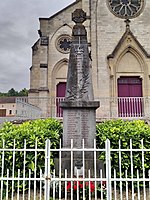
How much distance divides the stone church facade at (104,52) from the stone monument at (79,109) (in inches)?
471

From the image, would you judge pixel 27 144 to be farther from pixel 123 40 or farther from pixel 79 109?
pixel 123 40

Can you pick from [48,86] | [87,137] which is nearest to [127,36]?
[48,86]

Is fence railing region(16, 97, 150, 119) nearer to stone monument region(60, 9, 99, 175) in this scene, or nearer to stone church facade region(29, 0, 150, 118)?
stone church facade region(29, 0, 150, 118)

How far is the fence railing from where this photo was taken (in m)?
17.9

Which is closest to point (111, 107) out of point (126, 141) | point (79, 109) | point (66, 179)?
point (126, 141)

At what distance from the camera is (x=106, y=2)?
842 inches

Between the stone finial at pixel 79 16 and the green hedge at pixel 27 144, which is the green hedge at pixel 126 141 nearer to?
the green hedge at pixel 27 144

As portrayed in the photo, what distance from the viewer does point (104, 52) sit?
20578 millimetres

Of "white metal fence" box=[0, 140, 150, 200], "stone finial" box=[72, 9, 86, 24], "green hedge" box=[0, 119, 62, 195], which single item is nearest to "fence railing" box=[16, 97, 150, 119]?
"stone finial" box=[72, 9, 86, 24]

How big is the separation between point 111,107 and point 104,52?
14.8ft

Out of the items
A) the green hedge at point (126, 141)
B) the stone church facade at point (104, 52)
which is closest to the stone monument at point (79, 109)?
the green hedge at point (126, 141)

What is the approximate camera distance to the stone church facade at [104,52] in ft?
66.4

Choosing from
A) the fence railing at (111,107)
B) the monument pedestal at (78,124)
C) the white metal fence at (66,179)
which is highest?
the fence railing at (111,107)

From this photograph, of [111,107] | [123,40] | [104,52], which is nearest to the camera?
[111,107]
